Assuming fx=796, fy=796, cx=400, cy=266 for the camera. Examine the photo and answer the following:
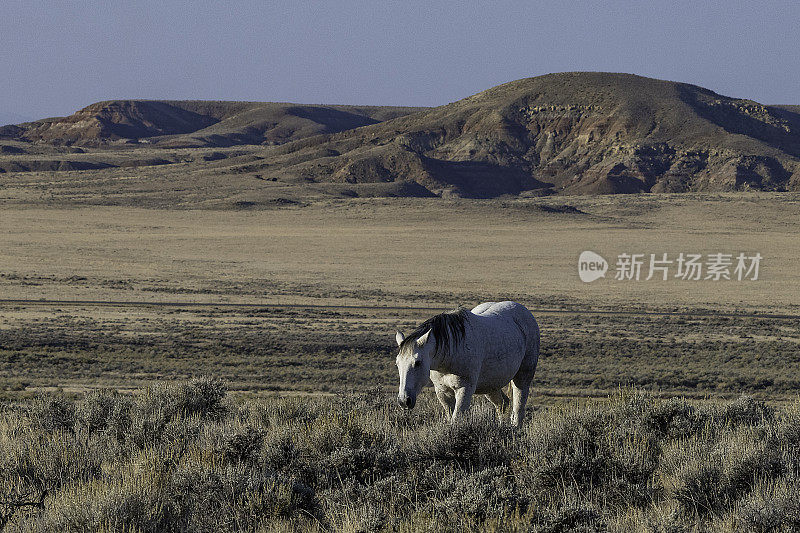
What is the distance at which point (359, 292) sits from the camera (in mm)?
39344

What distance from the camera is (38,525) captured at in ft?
17.5

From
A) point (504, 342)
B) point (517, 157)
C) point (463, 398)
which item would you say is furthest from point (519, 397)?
point (517, 157)

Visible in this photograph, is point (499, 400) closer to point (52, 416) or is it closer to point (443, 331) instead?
point (443, 331)

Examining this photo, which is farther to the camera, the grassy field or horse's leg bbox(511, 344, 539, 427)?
horse's leg bbox(511, 344, 539, 427)

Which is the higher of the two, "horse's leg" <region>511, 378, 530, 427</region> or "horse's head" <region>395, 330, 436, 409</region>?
"horse's head" <region>395, 330, 436, 409</region>

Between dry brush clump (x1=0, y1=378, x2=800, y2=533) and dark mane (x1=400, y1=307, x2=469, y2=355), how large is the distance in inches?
29.1

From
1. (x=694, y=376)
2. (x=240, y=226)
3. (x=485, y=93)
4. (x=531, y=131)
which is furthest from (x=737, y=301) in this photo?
(x=485, y=93)

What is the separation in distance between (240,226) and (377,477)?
66.8 meters

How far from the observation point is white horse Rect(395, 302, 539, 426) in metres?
7.42

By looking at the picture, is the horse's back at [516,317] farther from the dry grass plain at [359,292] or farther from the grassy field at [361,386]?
the dry grass plain at [359,292]

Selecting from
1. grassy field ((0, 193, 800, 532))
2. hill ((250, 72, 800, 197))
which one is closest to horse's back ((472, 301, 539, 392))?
grassy field ((0, 193, 800, 532))

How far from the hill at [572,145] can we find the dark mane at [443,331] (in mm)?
97267

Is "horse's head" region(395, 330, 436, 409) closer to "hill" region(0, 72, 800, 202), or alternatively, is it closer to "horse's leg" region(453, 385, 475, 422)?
"horse's leg" region(453, 385, 475, 422)

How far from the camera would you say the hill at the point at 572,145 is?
4363 inches
